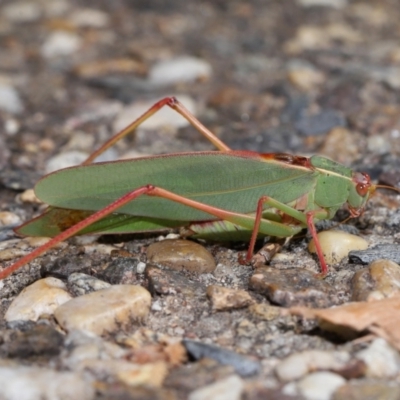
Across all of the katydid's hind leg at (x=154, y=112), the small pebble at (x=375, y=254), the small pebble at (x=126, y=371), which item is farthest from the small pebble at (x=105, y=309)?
the katydid's hind leg at (x=154, y=112)

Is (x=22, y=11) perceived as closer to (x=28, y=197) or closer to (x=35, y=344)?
(x=28, y=197)

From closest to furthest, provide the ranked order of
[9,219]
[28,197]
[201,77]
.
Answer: [9,219], [28,197], [201,77]

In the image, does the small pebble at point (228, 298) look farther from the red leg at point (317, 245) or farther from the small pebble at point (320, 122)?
the small pebble at point (320, 122)

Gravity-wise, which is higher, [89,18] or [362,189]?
[89,18]

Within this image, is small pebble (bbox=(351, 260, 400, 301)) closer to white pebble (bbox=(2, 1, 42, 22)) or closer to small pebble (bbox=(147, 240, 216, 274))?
small pebble (bbox=(147, 240, 216, 274))

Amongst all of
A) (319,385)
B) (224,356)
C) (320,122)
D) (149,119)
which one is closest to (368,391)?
(319,385)

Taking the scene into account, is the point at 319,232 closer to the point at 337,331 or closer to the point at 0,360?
the point at 337,331

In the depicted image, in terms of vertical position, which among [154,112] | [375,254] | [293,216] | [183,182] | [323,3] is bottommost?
[375,254]
